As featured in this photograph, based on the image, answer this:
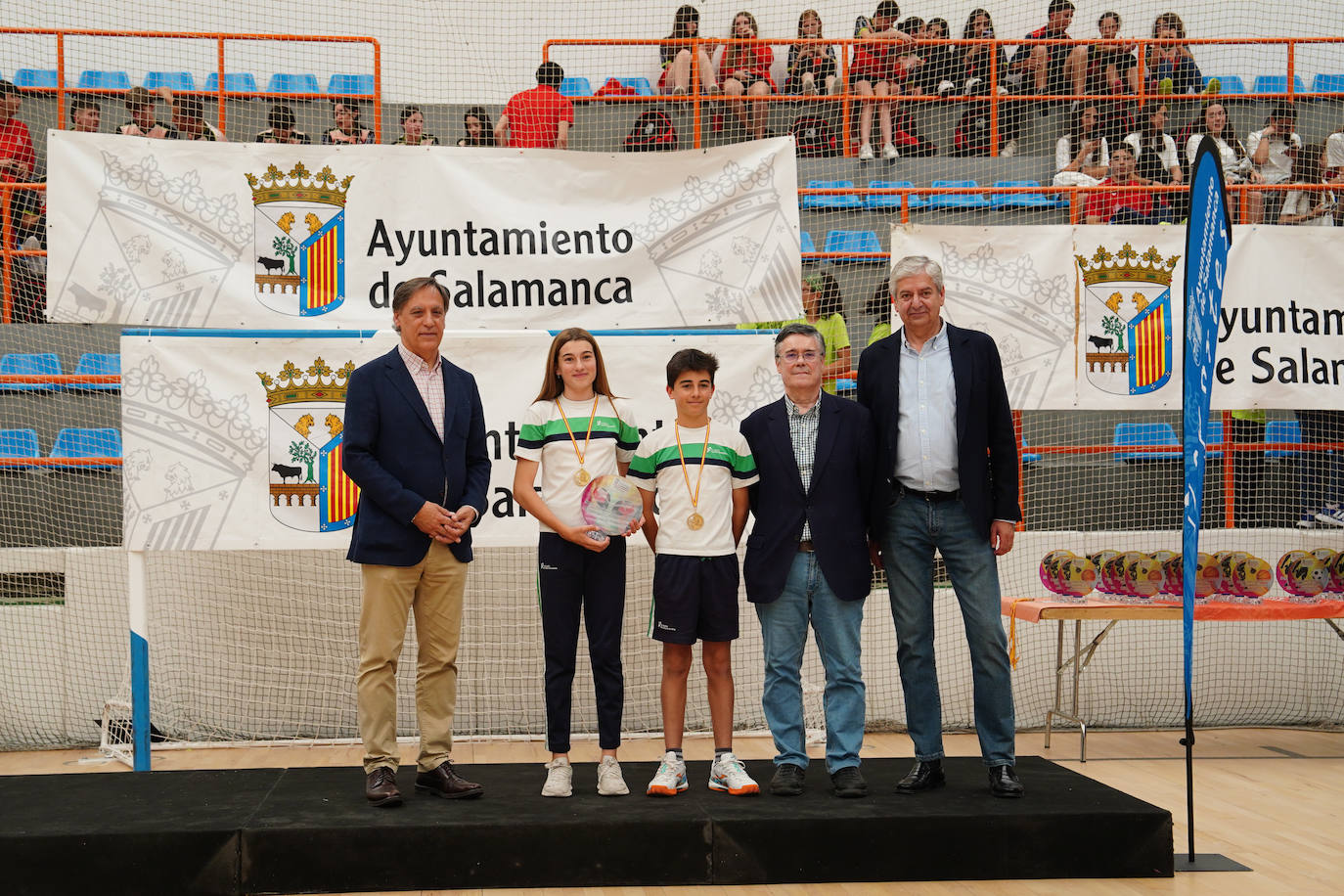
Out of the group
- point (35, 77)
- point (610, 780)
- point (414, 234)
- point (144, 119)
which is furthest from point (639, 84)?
point (610, 780)

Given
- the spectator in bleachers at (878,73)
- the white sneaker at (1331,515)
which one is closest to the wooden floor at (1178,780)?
the white sneaker at (1331,515)

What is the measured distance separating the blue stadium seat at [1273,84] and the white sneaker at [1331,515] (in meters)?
4.56

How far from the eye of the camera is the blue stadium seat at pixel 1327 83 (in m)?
9.06

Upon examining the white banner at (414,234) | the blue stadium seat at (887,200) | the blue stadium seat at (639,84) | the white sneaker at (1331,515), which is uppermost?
the blue stadium seat at (639,84)

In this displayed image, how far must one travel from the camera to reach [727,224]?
17.0 ft

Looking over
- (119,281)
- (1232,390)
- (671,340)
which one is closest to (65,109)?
(119,281)

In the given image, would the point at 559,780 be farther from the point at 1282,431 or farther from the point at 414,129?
the point at 414,129

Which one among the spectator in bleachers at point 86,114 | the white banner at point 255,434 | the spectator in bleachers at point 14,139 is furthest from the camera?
the spectator in bleachers at point 86,114

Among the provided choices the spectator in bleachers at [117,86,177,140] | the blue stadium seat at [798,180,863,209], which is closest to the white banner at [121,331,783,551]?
the spectator in bleachers at [117,86,177,140]

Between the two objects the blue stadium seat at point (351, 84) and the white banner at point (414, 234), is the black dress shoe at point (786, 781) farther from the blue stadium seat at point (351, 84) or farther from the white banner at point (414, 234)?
the blue stadium seat at point (351, 84)

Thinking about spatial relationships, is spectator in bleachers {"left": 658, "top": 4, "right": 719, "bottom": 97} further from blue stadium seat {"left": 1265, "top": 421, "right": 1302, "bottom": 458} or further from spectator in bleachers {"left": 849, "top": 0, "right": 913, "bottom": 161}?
blue stadium seat {"left": 1265, "top": 421, "right": 1302, "bottom": 458}

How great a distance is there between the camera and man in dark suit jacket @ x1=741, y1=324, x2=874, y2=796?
12.5ft

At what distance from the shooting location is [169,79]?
28.6 ft

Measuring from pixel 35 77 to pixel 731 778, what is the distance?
732 cm
